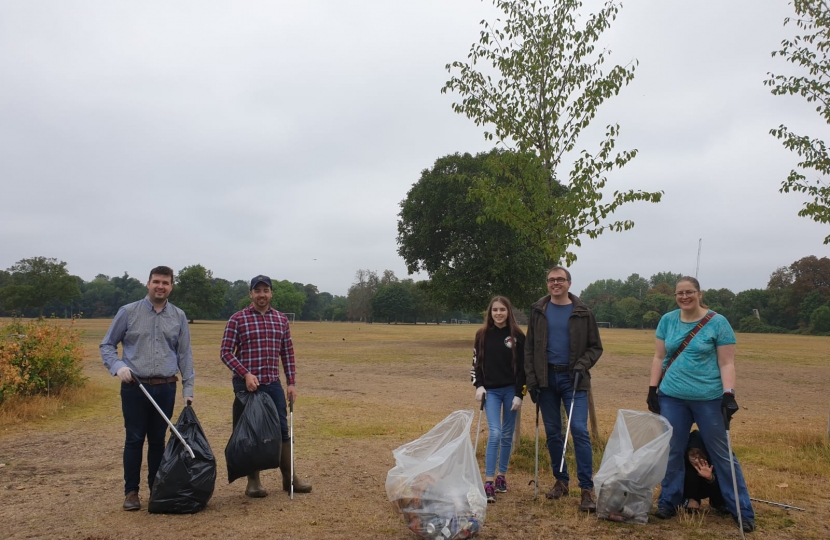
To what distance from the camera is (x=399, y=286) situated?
110 metres

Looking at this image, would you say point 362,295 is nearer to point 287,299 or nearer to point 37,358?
point 287,299

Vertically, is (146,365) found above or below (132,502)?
above

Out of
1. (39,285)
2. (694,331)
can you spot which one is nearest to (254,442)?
(694,331)

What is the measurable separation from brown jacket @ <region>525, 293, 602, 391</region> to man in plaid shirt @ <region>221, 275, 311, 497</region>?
2.25 m

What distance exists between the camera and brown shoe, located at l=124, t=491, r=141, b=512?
15.9 feet

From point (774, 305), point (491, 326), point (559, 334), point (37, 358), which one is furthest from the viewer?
point (774, 305)

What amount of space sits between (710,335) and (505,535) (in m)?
2.30

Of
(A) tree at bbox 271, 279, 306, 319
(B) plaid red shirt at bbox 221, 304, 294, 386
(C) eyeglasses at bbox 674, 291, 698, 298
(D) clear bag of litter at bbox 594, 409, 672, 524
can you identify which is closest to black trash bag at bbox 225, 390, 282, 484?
(B) plaid red shirt at bbox 221, 304, 294, 386

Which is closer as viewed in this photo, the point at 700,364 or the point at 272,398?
the point at 700,364

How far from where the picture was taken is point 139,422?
496 centimetres

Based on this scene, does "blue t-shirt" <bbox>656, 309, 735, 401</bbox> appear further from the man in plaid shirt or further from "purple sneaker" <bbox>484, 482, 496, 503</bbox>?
the man in plaid shirt

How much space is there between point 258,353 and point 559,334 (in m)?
2.79

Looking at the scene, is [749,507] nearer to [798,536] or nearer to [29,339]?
[798,536]

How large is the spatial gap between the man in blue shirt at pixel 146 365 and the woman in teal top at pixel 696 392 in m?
4.14
